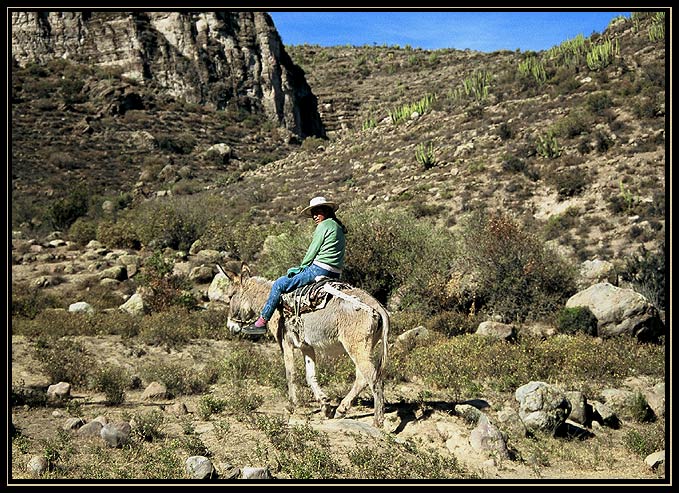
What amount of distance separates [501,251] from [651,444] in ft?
28.3

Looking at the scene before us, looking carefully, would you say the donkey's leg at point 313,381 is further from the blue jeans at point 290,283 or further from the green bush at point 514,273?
the green bush at point 514,273

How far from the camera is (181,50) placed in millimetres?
59375

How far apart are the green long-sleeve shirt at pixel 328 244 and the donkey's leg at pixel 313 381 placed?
124 centimetres

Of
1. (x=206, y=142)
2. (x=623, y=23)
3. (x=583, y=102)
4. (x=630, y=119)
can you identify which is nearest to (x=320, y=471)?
(x=630, y=119)

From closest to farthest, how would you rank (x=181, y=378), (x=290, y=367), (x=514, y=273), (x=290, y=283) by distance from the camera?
(x=290, y=283) < (x=290, y=367) < (x=181, y=378) < (x=514, y=273)

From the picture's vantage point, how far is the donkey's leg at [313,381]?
25.6 feet

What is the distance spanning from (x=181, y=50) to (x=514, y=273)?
53.0 metres

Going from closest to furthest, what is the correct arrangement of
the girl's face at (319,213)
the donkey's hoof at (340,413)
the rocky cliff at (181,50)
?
the donkey's hoof at (340,413) → the girl's face at (319,213) → the rocky cliff at (181,50)

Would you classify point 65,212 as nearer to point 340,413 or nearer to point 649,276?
point 649,276

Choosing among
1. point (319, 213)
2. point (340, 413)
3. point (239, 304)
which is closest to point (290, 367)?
point (340, 413)

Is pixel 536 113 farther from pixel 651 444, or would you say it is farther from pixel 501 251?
pixel 651 444

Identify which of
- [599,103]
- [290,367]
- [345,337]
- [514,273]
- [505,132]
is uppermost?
[599,103]

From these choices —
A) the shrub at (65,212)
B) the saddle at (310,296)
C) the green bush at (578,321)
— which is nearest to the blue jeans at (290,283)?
the saddle at (310,296)

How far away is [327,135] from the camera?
232 ft
